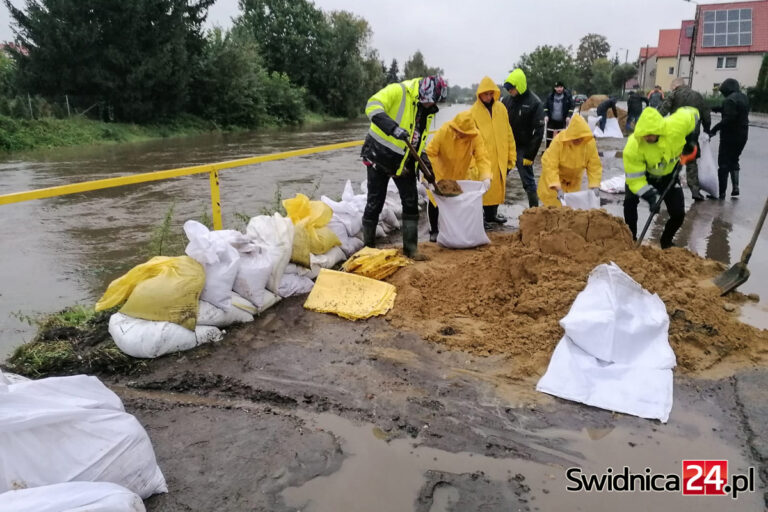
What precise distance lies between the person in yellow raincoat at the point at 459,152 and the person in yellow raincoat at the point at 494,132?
0.86 feet

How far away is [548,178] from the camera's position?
5.04 m

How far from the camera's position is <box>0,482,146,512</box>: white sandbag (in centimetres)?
A: 142

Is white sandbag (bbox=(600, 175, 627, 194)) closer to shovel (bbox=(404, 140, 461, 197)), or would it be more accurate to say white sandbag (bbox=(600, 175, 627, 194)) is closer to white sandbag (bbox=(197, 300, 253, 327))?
shovel (bbox=(404, 140, 461, 197))

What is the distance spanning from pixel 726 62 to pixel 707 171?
3715 centimetres

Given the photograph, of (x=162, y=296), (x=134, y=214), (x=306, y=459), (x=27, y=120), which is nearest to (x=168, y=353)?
(x=162, y=296)

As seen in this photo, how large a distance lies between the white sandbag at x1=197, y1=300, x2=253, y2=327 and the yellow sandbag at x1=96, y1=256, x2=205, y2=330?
0.08m

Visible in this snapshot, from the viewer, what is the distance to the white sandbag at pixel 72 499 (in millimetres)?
1421

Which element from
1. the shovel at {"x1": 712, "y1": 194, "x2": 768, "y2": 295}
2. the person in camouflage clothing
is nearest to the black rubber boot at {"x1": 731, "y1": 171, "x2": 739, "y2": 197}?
the person in camouflage clothing

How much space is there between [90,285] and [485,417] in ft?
10.8

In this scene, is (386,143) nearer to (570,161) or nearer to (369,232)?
(369,232)

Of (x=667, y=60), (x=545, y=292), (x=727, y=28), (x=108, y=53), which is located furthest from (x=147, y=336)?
(x=667, y=60)

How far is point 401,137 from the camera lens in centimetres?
395

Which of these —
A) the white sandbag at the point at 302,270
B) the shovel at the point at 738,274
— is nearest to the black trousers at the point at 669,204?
the shovel at the point at 738,274

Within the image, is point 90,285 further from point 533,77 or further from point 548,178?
point 533,77
